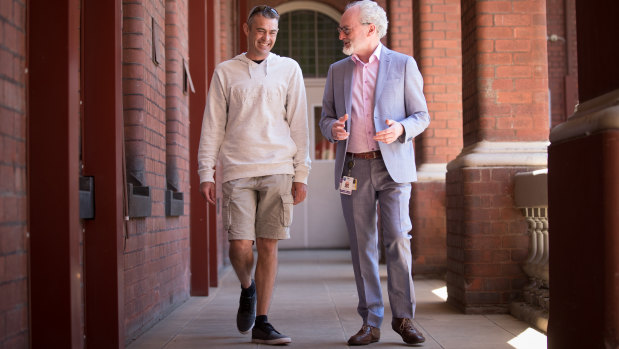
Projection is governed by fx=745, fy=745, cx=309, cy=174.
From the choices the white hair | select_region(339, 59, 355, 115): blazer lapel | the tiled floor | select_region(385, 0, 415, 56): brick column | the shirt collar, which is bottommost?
the tiled floor

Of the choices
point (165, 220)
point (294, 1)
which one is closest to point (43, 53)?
point (165, 220)

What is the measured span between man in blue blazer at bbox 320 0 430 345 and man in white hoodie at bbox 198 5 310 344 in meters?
0.25

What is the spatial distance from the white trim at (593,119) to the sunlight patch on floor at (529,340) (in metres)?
1.63

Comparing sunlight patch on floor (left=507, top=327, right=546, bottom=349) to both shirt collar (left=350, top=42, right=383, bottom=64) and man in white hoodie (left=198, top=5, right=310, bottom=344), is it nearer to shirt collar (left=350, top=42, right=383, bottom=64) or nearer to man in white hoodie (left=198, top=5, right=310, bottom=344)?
man in white hoodie (left=198, top=5, right=310, bottom=344)

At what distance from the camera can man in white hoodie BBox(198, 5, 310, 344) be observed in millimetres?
4070

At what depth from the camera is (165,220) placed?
5.51 m

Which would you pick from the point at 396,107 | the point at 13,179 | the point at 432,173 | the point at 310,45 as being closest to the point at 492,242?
the point at 396,107

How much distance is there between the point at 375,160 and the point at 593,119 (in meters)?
1.76

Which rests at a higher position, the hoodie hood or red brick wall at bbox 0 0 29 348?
the hoodie hood

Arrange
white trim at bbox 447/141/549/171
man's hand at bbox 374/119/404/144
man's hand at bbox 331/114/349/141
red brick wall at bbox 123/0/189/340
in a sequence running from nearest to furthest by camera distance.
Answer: man's hand at bbox 374/119/404/144, man's hand at bbox 331/114/349/141, red brick wall at bbox 123/0/189/340, white trim at bbox 447/141/549/171

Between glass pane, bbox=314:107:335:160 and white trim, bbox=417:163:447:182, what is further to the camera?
glass pane, bbox=314:107:335:160

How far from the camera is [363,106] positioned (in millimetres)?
4168

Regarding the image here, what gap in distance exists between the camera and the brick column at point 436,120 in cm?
810

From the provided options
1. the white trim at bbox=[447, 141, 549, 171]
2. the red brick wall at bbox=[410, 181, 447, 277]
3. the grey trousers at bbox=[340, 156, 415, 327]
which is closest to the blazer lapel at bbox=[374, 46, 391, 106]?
the grey trousers at bbox=[340, 156, 415, 327]
